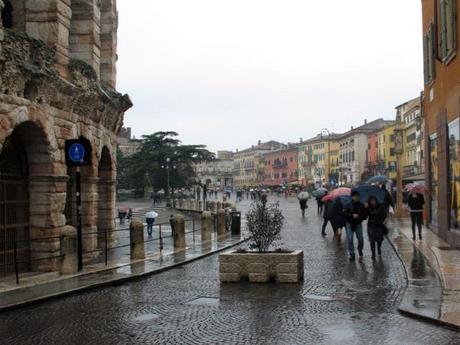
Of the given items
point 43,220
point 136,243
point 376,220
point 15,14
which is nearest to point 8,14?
point 15,14

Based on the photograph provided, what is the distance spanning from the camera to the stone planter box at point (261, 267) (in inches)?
443

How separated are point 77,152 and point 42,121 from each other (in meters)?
1.28

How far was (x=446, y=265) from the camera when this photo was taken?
12.6m

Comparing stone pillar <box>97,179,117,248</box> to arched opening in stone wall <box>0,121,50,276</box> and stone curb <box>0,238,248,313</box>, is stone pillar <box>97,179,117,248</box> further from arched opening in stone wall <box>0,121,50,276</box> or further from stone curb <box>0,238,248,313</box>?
arched opening in stone wall <box>0,121,50,276</box>

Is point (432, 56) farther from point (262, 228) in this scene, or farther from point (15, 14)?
point (15, 14)

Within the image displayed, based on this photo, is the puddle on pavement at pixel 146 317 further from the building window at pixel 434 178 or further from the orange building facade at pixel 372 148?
the orange building facade at pixel 372 148

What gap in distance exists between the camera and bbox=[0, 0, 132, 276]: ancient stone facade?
1284 cm

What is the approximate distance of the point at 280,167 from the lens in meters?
158

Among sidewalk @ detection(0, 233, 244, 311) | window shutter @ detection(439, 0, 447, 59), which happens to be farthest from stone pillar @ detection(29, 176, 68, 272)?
window shutter @ detection(439, 0, 447, 59)

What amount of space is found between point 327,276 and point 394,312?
3.55 m

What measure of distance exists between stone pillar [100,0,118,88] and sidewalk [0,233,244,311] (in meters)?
6.48

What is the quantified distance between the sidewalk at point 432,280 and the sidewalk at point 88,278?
5.31 m

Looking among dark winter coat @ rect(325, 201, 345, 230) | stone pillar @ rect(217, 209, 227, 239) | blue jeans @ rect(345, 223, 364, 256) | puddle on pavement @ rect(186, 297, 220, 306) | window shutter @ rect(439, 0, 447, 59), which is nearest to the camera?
puddle on pavement @ rect(186, 297, 220, 306)

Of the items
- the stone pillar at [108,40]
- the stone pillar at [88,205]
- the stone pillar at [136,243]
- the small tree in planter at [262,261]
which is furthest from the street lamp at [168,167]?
the small tree in planter at [262,261]
